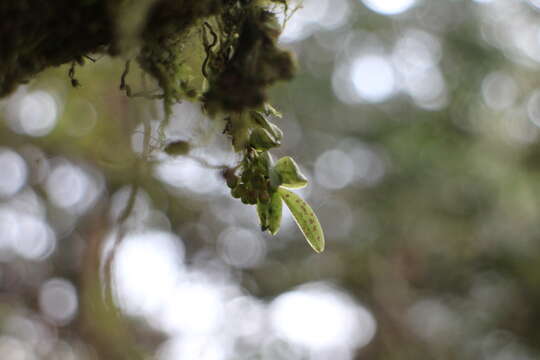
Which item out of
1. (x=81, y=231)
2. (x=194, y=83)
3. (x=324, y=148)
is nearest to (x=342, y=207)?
(x=324, y=148)

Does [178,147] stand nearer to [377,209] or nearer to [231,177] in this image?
[231,177]

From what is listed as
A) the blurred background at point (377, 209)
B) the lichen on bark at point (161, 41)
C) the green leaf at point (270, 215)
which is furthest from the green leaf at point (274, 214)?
the blurred background at point (377, 209)

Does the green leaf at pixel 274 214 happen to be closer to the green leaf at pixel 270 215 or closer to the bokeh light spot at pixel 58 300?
the green leaf at pixel 270 215

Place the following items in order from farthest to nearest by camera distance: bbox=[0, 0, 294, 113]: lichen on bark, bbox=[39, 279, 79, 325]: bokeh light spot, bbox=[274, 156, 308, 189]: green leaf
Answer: bbox=[39, 279, 79, 325]: bokeh light spot, bbox=[274, 156, 308, 189]: green leaf, bbox=[0, 0, 294, 113]: lichen on bark

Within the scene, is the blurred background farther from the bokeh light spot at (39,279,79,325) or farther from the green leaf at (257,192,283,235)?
the green leaf at (257,192,283,235)

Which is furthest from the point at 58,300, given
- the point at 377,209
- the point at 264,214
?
the point at 264,214

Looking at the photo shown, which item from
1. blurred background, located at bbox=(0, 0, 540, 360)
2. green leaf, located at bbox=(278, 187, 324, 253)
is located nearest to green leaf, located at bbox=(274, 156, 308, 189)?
green leaf, located at bbox=(278, 187, 324, 253)
